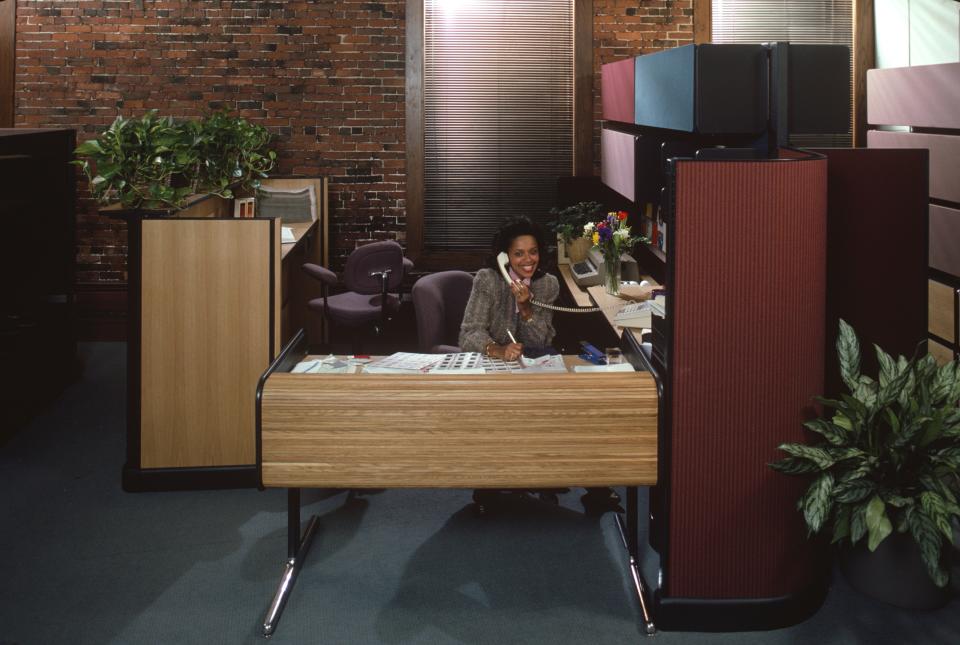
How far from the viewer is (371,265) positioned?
5379 millimetres

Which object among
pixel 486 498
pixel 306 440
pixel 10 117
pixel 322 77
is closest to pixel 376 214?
pixel 322 77

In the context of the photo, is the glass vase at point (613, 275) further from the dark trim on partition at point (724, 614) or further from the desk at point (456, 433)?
the dark trim on partition at point (724, 614)

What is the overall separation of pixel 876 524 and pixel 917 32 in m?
4.29

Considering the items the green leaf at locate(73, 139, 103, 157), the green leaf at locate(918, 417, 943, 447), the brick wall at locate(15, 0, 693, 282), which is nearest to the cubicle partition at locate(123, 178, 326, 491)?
the green leaf at locate(73, 139, 103, 157)

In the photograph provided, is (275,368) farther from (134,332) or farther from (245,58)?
(245,58)

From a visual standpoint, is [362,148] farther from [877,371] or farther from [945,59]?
[877,371]

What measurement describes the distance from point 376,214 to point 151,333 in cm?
302

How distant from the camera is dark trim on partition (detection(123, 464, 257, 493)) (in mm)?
3977

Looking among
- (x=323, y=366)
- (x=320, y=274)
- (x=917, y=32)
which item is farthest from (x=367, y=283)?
(x=917, y=32)

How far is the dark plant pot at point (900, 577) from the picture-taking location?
292 centimetres

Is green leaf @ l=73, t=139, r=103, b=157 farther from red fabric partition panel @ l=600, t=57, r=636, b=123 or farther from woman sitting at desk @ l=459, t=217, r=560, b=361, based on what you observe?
red fabric partition panel @ l=600, t=57, r=636, b=123

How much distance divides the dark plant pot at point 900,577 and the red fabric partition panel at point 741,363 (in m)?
0.33

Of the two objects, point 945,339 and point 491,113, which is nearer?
point 945,339

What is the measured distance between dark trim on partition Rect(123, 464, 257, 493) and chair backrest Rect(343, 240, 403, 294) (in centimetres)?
164
